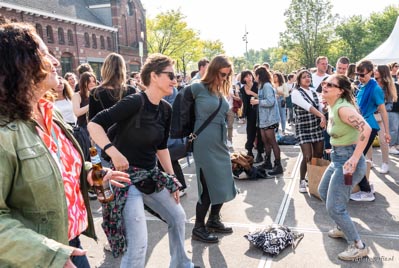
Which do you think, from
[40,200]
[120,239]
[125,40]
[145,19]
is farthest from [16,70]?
[145,19]

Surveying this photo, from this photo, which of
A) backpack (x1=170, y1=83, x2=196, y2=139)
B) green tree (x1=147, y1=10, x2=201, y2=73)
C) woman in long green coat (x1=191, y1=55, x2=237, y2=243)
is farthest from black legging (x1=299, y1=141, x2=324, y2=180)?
green tree (x1=147, y1=10, x2=201, y2=73)

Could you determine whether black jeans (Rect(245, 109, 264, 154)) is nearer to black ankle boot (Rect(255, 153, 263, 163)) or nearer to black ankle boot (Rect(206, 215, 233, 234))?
black ankle boot (Rect(255, 153, 263, 163))

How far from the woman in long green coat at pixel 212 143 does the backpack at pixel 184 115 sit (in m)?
0.07

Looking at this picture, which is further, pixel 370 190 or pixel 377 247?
pixel 370 190

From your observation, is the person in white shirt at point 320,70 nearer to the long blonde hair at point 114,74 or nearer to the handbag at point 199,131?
the handbag at point 199,131

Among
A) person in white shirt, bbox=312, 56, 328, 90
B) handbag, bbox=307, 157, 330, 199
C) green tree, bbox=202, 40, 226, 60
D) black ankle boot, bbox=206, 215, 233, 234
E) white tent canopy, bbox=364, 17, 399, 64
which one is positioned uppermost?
green tree, bbox=202, 40, 226, 60

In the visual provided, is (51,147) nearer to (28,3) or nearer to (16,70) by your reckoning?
(16,70)

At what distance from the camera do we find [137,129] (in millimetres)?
2715

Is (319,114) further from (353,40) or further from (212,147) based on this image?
(353,40)

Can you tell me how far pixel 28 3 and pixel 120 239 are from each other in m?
29.9

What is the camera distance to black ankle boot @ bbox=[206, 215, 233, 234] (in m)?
4.11

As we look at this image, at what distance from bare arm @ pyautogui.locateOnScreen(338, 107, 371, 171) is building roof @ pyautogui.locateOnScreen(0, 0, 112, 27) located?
27614mm

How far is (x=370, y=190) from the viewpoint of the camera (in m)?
4.98

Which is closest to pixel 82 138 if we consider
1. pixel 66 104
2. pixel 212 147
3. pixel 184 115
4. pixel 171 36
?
pixel 66 104
